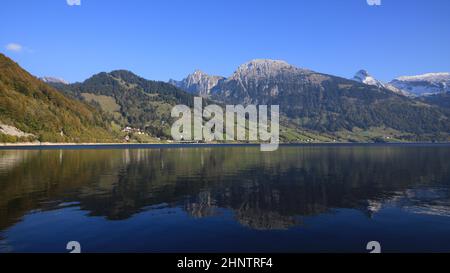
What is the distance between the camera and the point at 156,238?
3575cm

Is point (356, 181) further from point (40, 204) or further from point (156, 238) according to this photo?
point (40, 204)

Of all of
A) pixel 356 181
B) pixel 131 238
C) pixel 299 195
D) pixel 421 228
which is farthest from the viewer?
pixel 356 181

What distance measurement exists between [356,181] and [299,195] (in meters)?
26.0

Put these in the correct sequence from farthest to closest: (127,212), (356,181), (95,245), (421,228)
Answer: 1. (356,181)
2. (127,212)
3. (421,228)
4. (95,245)

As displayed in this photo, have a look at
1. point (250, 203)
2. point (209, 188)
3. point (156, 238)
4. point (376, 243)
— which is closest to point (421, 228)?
point (376, 243)

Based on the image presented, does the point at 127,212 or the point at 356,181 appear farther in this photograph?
the point at 356,181

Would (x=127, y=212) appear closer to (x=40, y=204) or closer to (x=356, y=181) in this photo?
(x=40, y=204)
